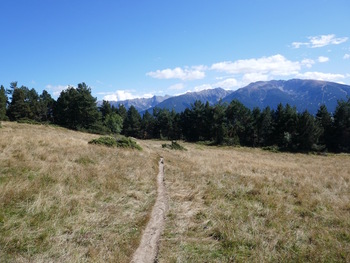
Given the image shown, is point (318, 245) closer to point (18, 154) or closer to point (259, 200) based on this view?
point (259, 200)

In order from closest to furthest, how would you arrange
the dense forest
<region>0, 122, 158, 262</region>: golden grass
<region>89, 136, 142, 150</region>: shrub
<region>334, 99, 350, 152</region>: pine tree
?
1. <region>0, 122, 158, 262</region>: golden grass
2. <region>89, 136, 142, 150</region>: shrub
3. the dense forest
4. <region>334, 99, 350, 152</region>: pine tree

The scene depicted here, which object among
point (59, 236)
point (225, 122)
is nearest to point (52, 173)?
point (59, 236)

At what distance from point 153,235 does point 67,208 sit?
2.86 meters

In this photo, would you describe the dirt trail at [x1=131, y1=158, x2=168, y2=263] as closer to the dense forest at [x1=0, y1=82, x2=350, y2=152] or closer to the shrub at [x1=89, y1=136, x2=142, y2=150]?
the shrub at [x1=89, y1=136, x2=142, y2=150]

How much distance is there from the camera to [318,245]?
6535 millimetres

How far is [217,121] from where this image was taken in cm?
7238

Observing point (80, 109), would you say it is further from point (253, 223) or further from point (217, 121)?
point (253, 223)

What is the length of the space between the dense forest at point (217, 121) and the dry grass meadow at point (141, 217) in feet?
166

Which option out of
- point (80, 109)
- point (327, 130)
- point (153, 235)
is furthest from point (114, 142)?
point (327, 130)

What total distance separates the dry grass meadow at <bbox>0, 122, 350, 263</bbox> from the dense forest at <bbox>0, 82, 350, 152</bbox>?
50476 millimetres

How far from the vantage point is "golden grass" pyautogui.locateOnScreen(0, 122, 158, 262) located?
17.7 feet

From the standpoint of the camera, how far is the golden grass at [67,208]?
541 centimetres

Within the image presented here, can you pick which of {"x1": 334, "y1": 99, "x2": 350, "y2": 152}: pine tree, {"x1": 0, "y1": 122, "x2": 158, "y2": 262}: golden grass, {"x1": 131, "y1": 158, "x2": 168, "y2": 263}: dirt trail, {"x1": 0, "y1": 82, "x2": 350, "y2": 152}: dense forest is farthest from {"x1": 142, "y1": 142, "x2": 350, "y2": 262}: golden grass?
{"x1": 334, "y1": 99, "x2": 350, "y2": 152}: pine tree

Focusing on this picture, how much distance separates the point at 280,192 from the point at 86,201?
9.38m
